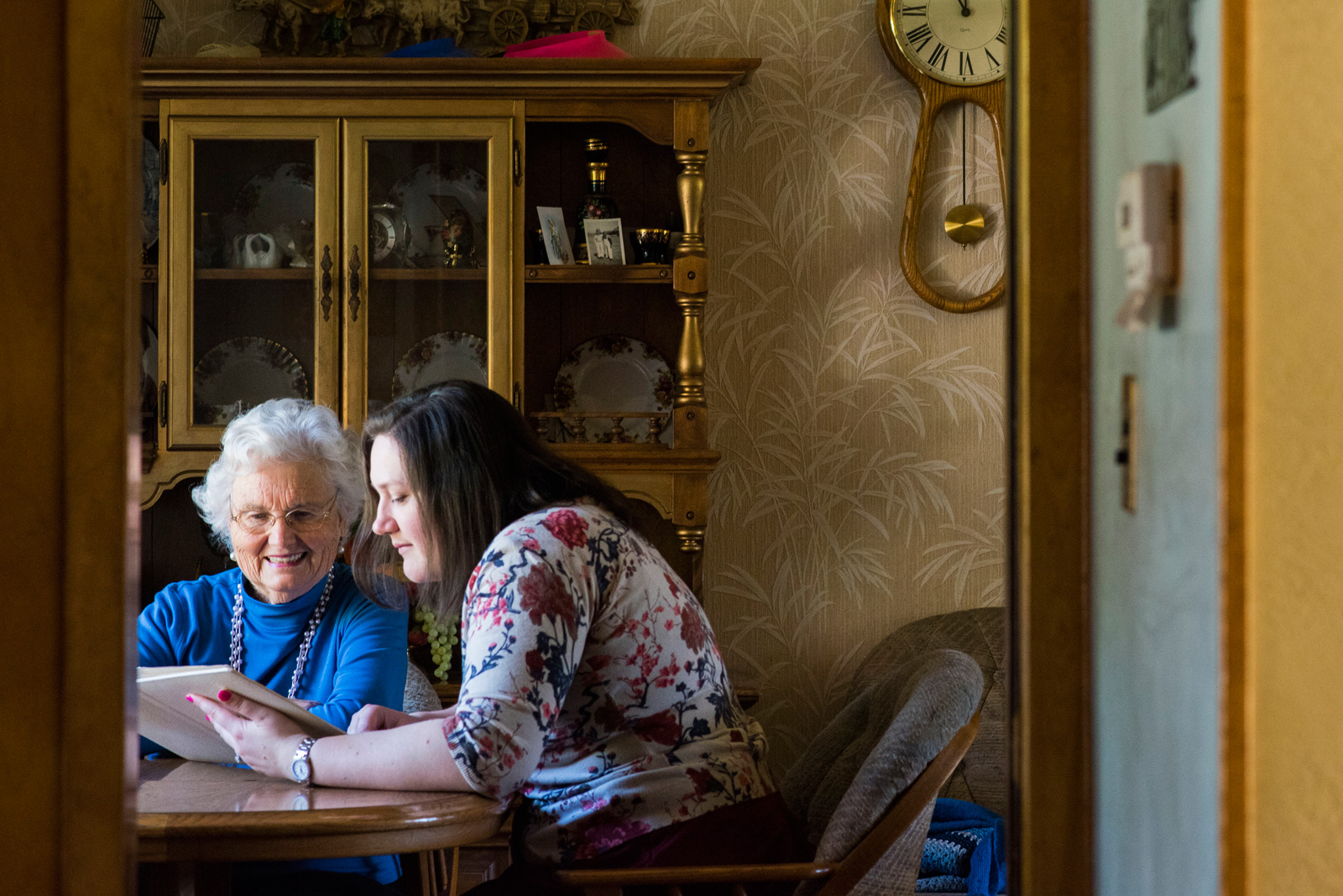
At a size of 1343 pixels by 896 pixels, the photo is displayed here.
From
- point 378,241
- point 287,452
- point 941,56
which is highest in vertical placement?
point 941,56

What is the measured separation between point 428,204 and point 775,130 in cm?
88

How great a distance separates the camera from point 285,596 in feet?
6.69

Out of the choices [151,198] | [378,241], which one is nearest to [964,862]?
[378,241]

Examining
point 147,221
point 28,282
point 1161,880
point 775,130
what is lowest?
point 1161,880

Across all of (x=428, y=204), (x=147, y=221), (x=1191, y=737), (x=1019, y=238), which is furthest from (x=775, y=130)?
(x=1191, y=737)

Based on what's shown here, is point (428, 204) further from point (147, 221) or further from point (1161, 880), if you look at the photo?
point (1161, 880)

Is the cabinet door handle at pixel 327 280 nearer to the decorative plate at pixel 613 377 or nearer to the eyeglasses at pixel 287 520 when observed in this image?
the decorative plate at pixel 613 377

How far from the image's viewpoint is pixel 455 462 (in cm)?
168

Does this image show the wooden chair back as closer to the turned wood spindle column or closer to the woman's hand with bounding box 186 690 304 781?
the woman's hand with bounding box 186 690 304 781

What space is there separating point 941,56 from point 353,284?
150 centimetres

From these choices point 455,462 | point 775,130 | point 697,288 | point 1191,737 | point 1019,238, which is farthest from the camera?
point 775,130

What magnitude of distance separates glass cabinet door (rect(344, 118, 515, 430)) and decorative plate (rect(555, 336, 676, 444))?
0.28 metres

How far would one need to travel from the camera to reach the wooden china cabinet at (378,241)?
8.80ft

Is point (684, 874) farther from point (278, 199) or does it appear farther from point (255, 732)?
point (278, 199)
